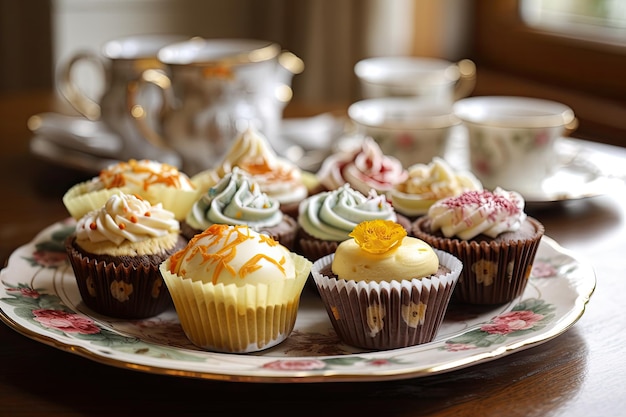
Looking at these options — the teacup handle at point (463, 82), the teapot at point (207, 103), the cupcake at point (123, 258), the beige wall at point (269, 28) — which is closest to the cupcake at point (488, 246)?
the cupcake at point (123, 258)

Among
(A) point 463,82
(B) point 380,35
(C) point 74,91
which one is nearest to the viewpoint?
(C) point 74,91

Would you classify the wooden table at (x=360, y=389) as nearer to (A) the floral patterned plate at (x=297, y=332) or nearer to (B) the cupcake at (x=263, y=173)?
(A) the floral patterned plate at (x=297, y=332)

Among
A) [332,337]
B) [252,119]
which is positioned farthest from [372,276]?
[252,119]

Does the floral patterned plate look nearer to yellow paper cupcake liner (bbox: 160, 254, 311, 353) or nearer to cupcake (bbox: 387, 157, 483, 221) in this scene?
yellow paper cupcake liner (bbox: 160, 254, 311, 353)

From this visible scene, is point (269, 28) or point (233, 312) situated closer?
point (233, 312)

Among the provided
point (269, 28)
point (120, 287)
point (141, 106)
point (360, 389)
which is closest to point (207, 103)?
point (141, 106)

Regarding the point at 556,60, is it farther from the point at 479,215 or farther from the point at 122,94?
the point at 479,215
